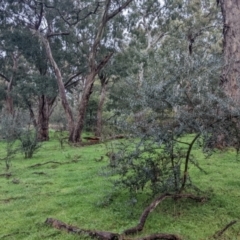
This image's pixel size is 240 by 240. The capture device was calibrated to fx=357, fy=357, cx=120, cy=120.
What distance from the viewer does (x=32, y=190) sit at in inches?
268

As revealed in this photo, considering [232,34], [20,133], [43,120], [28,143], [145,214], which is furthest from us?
[43,120]

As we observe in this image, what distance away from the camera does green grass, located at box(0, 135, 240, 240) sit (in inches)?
171

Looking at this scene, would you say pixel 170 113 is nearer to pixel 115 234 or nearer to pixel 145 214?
pixel 145 214

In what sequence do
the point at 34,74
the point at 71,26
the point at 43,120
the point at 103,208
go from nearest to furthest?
the point at 103,208
the point at 71,26
the point at 34,74
the point at 43,120

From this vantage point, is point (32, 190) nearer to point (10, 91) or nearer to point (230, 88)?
point (230, 88)

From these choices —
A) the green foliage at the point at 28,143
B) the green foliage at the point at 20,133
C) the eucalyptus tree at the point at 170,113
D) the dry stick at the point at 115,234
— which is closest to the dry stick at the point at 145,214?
the dry stick at the point at 115,234

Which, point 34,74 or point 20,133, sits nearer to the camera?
point 20,133

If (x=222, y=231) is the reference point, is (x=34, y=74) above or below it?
above

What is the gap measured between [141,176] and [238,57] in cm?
492

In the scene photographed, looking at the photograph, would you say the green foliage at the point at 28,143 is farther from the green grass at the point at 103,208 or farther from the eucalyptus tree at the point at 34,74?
the eucalyptus tree at the point at 34,74

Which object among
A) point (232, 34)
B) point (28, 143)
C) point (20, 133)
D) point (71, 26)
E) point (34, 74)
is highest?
point (71, 26)

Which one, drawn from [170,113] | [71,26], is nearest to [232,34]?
[170,113]

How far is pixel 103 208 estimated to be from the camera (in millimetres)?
5164

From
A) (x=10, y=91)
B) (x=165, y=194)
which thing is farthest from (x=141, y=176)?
(x=10, y=91)
